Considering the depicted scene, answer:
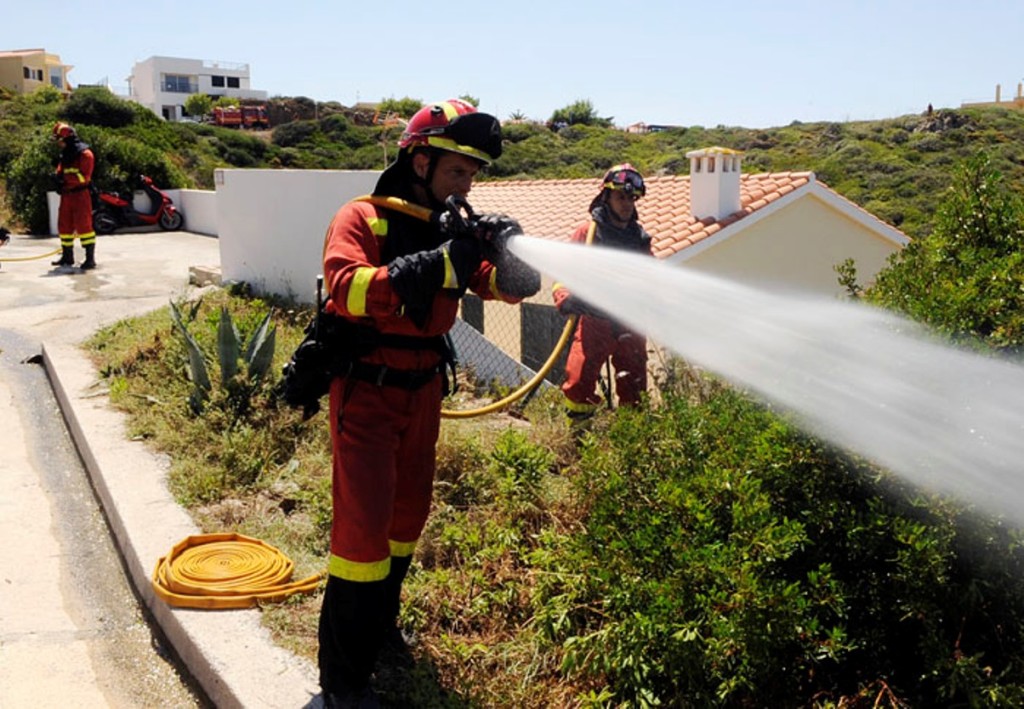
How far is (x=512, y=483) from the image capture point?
428 centimetres

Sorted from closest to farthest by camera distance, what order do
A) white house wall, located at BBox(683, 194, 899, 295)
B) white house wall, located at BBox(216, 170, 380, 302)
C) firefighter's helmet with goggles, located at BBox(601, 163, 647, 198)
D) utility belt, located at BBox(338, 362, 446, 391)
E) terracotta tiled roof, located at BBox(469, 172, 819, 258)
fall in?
utility belt, located at BBox(338, 362, 446, 391), firefighter's helmet with goggles, located at BBox(601, 163, 647, 198), white house wall, located at BBox(216, 170, 380, 302), terracotta tiled roof, located at BBox(469, 172, 819, 258), white house wall, located at BBox(683, 194, 899, 295)

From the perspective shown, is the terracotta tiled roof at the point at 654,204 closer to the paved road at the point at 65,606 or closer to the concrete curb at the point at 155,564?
the concrete curb at the point at 155,564

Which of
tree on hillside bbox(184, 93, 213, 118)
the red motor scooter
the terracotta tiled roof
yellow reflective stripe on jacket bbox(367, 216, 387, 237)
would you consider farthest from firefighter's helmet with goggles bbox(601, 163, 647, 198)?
tree on hillside bbox(184, 93, 213, 118)

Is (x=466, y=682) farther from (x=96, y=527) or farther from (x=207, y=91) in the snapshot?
(x=207, y=91)

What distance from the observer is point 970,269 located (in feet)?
10.0

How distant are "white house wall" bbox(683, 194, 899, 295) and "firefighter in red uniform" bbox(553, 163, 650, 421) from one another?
5641 mm

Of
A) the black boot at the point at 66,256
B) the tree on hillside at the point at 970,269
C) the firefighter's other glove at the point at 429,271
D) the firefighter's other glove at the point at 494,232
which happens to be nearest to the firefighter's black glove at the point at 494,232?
the firefighter's other glove at the point at 494,232

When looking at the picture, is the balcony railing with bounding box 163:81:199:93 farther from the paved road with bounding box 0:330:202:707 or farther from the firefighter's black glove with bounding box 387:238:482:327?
the firefighter's black glove with bounding box 387:238:482:327

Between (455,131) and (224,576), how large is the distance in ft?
6.55

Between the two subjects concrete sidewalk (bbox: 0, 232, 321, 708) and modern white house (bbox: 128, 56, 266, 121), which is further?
modern white house (bbox: 128, 56, 266, 121)

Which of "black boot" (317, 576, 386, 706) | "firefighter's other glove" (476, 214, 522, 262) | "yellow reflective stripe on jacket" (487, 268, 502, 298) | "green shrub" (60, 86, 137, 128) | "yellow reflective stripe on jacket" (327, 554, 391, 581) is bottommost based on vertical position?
"black boot" (317, 576, 386, 706)

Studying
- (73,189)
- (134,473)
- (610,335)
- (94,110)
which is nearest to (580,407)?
(610,335)

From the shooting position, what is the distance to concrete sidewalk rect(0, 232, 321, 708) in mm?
3227

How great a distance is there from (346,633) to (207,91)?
103 m
